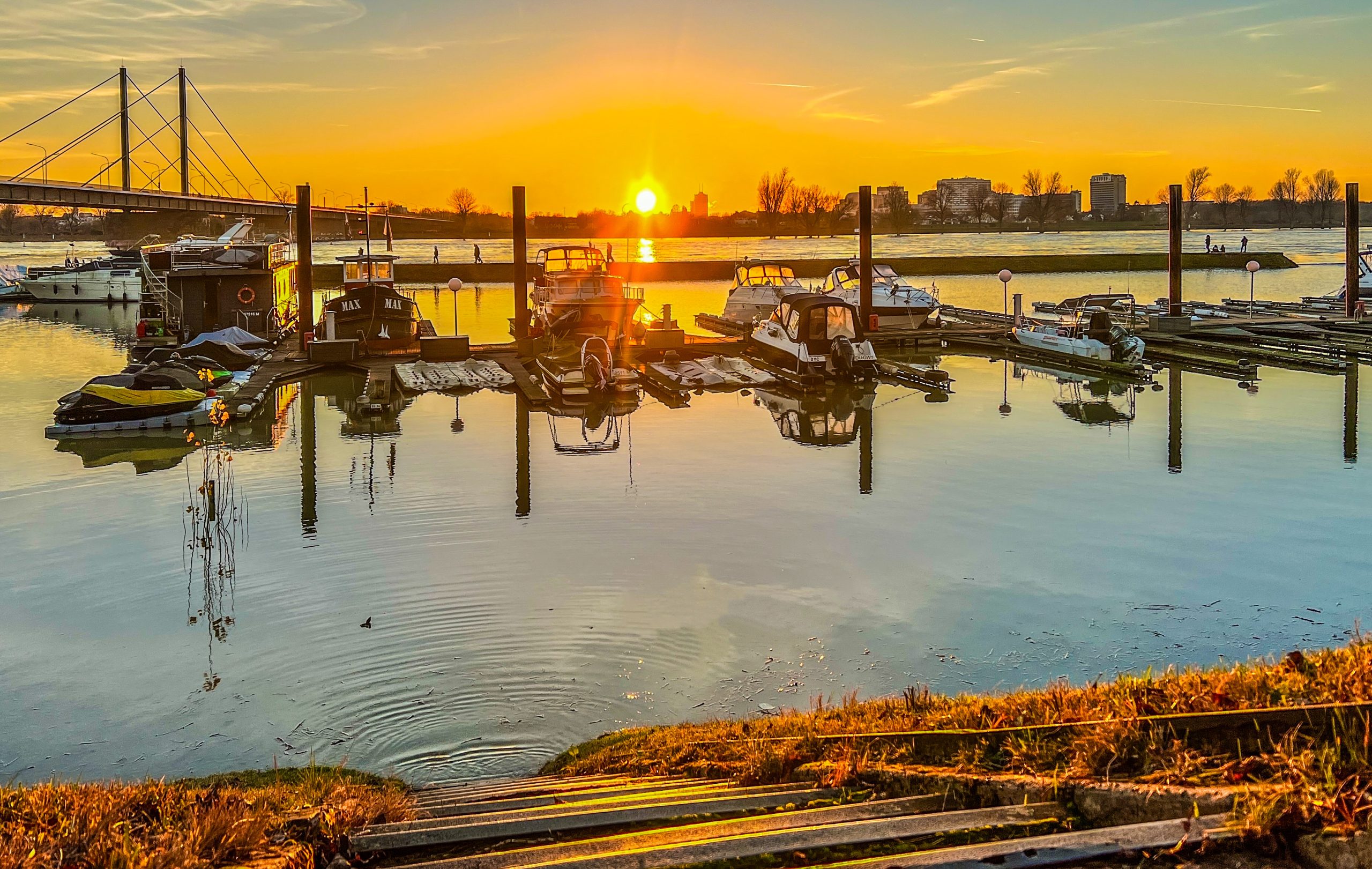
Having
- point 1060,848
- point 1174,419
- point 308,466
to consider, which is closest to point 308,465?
point 308,466

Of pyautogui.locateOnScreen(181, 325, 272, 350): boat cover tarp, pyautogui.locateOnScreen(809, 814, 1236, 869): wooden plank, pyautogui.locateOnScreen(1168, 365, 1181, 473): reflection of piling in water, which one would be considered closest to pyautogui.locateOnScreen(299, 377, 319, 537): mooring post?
pyautogui.locateOnScreen(181, 325, 272, 350): boat cover tarp

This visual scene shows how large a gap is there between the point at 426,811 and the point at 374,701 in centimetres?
347

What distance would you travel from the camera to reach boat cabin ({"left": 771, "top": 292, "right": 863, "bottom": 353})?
2550 centimetres

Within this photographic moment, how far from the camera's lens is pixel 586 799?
4.99m

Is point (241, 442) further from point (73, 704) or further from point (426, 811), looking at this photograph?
point (426, 811)

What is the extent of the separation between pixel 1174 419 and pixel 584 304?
15.0m

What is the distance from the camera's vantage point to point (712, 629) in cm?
970

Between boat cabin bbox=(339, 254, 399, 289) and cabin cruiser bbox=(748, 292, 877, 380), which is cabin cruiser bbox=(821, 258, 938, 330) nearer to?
cabin cruiser bbox=(748, 292, 877, 380)

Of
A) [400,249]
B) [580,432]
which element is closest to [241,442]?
[580,432]

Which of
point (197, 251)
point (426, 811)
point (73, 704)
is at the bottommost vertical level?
point (73, 704)

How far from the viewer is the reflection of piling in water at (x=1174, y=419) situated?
16641mm

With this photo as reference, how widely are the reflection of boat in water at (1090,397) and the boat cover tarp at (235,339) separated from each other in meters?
18.1

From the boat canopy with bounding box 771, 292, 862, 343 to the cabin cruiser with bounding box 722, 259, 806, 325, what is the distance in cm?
957

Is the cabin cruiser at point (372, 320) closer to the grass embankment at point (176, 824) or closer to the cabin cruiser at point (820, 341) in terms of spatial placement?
the cabin cruiser at point (820, 341)
